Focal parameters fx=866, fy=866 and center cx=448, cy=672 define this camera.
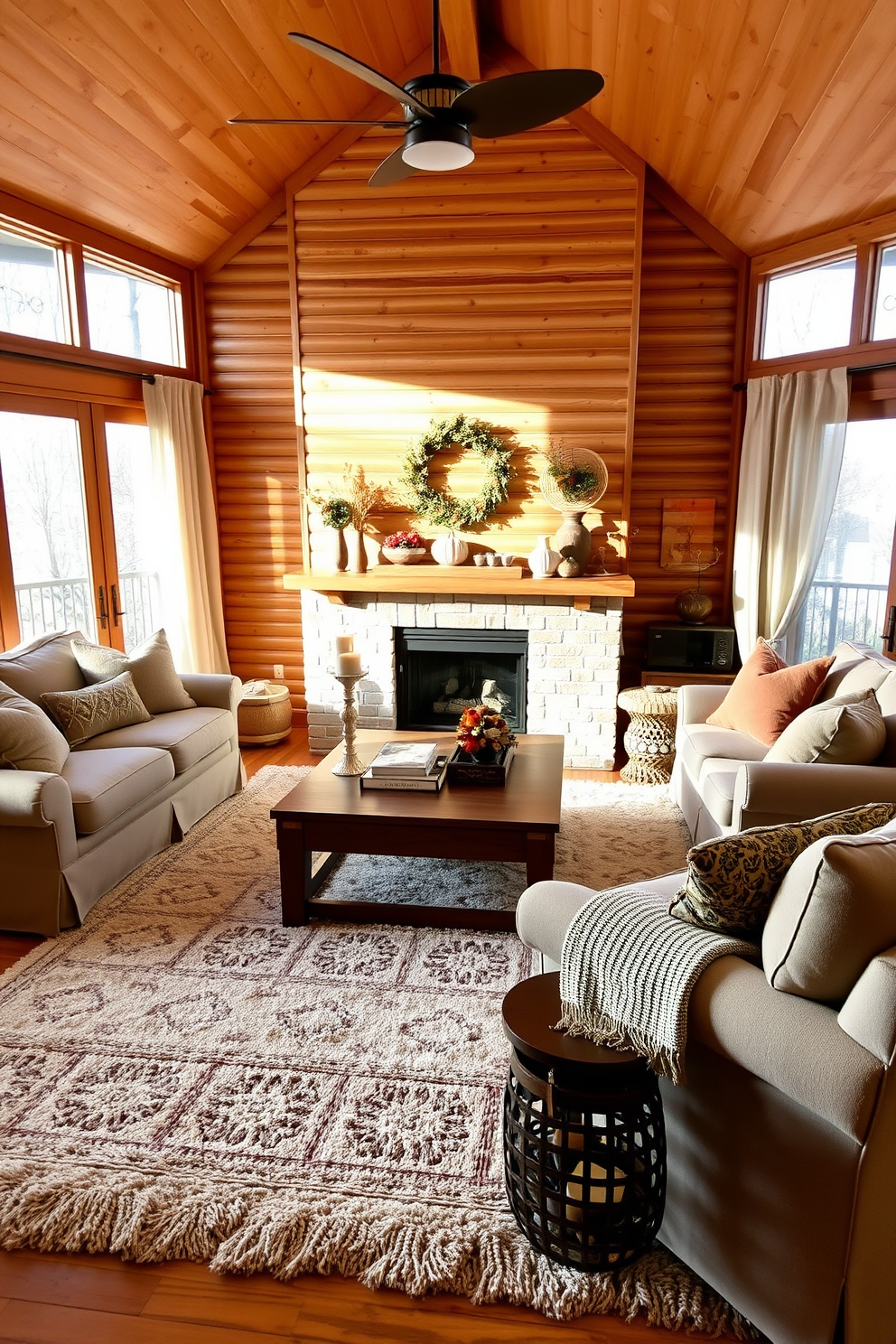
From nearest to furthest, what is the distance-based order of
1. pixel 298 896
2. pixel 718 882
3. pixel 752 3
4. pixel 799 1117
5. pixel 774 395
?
pixel 799 1117, pixel 718 882, pixel 752 3, pixel 298 896, pixel 774 395

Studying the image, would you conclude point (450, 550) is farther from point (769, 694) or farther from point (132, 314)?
point (132, 314)

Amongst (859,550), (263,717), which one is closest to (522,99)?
(859,550)

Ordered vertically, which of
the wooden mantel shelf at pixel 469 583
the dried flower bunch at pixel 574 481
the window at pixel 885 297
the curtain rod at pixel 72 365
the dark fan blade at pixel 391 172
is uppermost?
the dark fan blade at pixel 391 172

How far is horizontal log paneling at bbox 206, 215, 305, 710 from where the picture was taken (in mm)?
5879

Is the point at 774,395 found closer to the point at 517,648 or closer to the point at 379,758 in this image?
the point at 517,648

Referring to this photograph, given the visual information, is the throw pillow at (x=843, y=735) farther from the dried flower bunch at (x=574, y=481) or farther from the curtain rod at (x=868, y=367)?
the dried flower bunch at (x=574, y=481)

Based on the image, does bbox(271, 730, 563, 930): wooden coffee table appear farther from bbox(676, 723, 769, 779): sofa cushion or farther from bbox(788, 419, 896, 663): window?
bbox(788, 419, 896, 663): window

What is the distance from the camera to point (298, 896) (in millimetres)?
3367

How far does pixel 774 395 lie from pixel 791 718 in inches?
88.3

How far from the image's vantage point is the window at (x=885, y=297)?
14.8ft

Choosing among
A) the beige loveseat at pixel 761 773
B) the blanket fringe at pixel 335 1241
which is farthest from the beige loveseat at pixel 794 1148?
the beige loveseat at pixel 761 773

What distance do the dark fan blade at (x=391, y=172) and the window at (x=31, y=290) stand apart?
6.56 ft

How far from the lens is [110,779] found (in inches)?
141

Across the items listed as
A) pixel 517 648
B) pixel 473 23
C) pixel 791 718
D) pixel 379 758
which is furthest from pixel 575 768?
pixel 473 23
